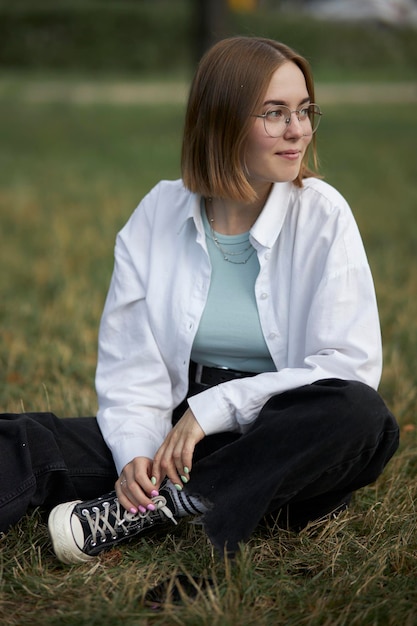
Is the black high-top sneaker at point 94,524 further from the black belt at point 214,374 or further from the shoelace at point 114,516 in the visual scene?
the black belt at point 214,374

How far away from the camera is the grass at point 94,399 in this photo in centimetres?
218

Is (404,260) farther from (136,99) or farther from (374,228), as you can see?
(136,99)

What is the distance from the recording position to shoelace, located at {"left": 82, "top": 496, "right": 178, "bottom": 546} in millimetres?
2426

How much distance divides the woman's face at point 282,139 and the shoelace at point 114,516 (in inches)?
35.6

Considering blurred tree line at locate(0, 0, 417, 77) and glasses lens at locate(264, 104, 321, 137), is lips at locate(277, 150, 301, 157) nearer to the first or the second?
glasses lens at locate(264, 104, 321, 137)

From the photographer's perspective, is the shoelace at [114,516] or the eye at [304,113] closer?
the shoelace at [114,516]

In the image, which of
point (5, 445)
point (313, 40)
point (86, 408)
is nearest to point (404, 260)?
point (86, 408)

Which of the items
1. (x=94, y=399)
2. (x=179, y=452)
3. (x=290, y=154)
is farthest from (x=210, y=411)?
(x=94, y=399)

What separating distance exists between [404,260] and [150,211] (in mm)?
3404

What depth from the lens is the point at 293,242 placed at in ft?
8.51

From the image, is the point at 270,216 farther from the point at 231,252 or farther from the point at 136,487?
the point at 136,487

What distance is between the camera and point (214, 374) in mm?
2701

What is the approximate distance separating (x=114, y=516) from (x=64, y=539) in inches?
5.4

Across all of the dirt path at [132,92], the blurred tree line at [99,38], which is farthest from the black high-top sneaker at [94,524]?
the blurred tree line at [99,38]
